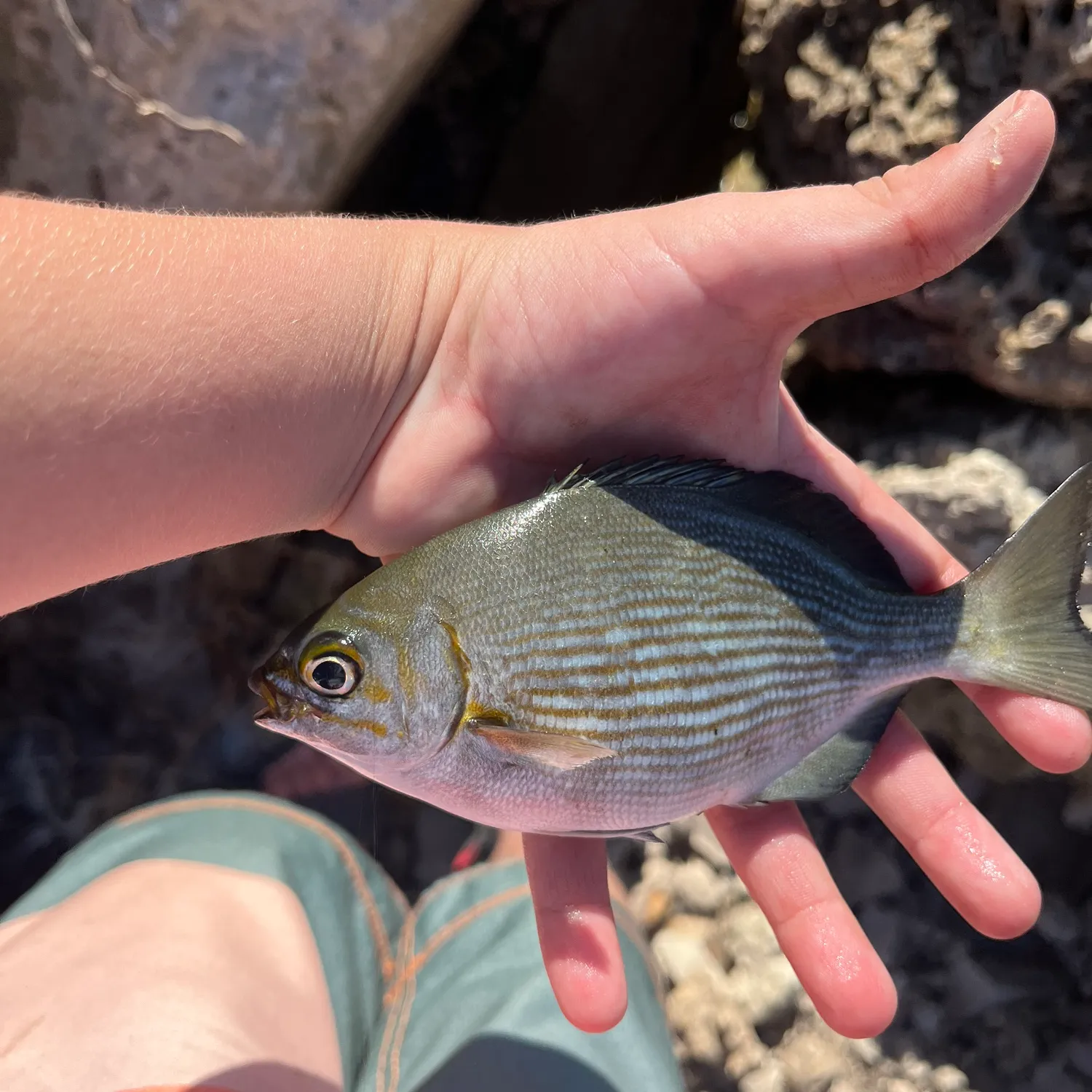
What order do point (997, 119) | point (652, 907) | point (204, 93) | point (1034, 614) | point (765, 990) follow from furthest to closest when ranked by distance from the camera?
point (652, 907), point (765, 990), point (204, 93), point (1034, 614), point (997, 119)

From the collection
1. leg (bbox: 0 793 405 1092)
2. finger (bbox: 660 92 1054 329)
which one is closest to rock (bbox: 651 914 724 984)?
leg (bbox: 0 793 405 1092)

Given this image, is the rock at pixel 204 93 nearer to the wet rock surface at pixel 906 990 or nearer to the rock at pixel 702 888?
the rock at pixel 702 888

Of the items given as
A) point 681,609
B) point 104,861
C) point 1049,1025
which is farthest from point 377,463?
point 1049,1025

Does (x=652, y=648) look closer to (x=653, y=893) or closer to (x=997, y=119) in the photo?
(x=997, y=119)

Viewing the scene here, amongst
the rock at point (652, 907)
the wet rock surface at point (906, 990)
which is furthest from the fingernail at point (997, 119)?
the rock at point (652, 907)

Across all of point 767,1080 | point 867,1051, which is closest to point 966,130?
point 867,1051

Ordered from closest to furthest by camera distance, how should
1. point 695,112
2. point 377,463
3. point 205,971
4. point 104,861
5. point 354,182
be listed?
point 377,463 → point 205,971 → point 104,861 → point 354,182 → point 695,112

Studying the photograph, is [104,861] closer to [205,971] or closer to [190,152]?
[205,971]
